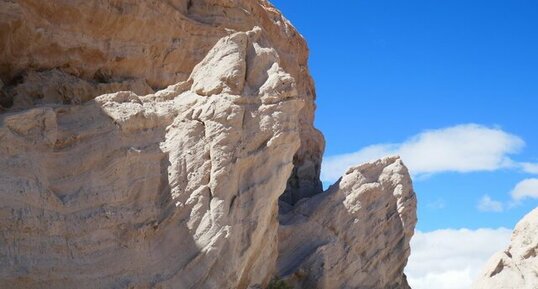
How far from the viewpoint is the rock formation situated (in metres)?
17.0

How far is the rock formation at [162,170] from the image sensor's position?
1705 centimetres

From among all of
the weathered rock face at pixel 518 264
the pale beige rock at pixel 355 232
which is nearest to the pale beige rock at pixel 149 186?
the pale beige rock at pixel 355 232

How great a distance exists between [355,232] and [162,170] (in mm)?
10146

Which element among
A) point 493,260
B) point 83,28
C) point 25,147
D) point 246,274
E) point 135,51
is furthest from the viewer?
point 493,260

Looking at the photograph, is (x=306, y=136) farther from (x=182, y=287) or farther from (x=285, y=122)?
(x=182, y=287)

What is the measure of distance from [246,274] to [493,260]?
18003 mm

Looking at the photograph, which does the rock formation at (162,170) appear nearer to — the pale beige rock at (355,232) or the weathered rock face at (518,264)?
the pale beige rock at (355,232)

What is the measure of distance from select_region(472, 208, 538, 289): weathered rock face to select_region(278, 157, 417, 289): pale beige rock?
217 inches

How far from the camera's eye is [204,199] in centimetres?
1928

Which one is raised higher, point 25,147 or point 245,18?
point 245,18

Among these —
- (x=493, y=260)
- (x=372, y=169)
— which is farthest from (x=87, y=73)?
(x=493, y=260)

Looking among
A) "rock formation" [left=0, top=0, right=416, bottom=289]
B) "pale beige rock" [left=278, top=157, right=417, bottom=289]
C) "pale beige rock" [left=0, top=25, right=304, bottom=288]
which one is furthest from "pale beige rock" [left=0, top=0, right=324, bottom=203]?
"pale beige rock" [left=278, top=157, right=417, bottom=289]

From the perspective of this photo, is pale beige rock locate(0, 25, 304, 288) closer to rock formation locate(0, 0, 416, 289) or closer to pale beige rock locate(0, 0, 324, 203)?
rock formation locate(0, 0, 416, 289)

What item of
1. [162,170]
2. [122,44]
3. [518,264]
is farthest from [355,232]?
[518,264]
